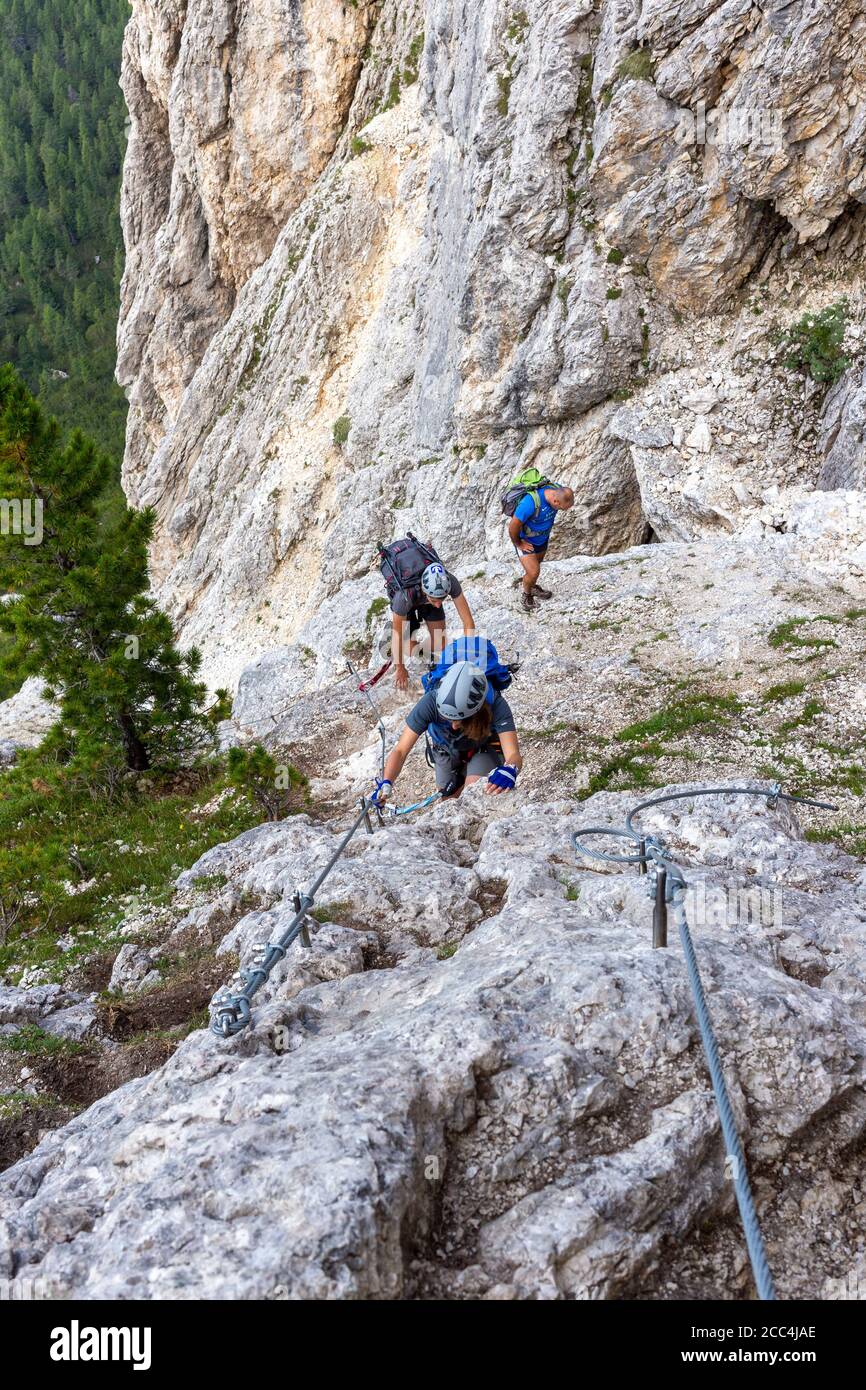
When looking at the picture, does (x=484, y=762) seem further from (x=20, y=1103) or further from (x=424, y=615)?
(x=20, y=1103)

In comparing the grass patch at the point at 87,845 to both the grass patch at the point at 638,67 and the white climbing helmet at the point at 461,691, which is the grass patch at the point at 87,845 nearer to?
the white climbing helmet at the point at 461,691

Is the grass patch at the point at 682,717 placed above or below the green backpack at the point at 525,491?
below

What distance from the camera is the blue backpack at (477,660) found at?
332 inches

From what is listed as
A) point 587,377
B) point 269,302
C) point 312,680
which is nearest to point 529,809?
point 312,680

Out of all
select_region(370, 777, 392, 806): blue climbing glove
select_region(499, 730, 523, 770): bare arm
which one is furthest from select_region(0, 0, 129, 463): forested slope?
select_region(499, 730, 523, 770): bare arm

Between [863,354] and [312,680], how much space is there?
13.8 m

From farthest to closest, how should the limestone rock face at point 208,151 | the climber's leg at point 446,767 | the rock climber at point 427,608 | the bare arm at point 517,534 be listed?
the limestone rock face at point 208,151 → the bare arm at point 517,534 → the rock climber at point 427,608 → the climber's leg at point 446,767

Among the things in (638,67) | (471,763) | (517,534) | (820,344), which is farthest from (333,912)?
(638,67)

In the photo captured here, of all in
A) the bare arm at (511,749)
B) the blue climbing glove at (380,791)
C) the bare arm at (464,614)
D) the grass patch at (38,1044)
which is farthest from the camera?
the bare arm at (464,614)

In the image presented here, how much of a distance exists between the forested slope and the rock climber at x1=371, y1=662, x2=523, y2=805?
115374 mm

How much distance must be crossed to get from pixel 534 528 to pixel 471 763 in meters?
7.65

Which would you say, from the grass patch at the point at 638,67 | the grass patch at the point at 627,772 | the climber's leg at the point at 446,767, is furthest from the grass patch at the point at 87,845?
the grass patch at the point at 638,67
